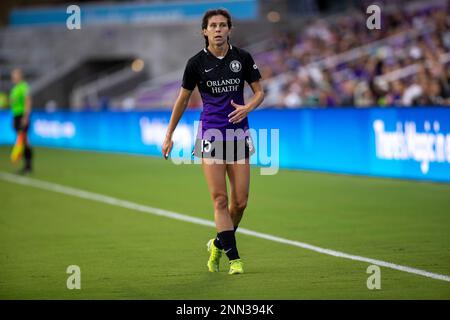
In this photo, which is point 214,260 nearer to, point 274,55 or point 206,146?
point 206,146

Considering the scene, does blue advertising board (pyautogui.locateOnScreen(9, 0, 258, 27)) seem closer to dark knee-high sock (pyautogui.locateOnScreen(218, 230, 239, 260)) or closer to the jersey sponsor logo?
the jersey sponsor logo

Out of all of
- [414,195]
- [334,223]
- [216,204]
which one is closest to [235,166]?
[216,204]

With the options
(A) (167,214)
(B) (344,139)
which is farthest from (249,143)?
(B) (344,139)

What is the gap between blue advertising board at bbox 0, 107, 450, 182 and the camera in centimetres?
1861

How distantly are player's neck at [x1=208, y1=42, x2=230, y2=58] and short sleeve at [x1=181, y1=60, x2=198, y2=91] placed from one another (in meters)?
0.22

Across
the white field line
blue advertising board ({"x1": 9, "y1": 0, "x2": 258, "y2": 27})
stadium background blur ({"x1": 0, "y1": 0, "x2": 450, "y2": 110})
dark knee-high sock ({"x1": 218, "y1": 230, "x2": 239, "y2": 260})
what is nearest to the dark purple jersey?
dark knee-high sock ({"x1": 218, "y1": 230, "x2": 239, "y2": 260})

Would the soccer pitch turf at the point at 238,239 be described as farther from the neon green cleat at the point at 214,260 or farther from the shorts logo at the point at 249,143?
the shorts logo at the point at 249,143

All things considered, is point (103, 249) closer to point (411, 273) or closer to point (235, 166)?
point (235, 166)

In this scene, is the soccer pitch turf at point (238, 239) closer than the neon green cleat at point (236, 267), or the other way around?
the soccer pitch turf at point (238, 239)

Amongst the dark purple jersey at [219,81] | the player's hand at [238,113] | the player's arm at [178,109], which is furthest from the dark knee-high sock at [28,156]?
the player's hand at [238,113]

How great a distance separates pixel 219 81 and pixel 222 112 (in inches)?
10.9

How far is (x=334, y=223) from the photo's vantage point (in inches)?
534

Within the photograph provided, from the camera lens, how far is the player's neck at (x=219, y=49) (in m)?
9.44
